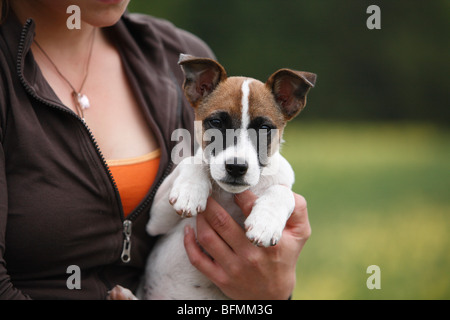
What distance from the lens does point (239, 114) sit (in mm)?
2441

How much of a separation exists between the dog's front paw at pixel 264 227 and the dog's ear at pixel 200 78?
2.48ft

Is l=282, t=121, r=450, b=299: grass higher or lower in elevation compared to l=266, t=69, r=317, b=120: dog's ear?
lower

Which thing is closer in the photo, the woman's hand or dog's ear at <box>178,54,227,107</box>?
the woman's hand

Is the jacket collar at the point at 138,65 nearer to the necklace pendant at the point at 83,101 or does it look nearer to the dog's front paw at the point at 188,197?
the necklace pendant at the point at 83,101

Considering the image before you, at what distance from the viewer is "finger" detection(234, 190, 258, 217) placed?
2.46 m

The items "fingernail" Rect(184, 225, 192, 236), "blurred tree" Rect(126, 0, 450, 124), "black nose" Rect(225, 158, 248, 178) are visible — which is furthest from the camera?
"blurred tree" Rect(126, 0, 450, 124)

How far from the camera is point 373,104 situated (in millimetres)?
14273

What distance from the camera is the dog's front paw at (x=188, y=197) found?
2334 millimetres

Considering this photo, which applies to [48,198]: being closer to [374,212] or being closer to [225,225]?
[225,225]

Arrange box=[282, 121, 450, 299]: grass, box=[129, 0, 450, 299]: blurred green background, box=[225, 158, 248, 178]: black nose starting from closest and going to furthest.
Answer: box=[225, 158, 248, 178]: black nose
box=[282, 121, 450, 299]: grass
box=[129, 0, 450, 299]: blurred green background

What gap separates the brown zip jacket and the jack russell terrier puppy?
0.73 feet

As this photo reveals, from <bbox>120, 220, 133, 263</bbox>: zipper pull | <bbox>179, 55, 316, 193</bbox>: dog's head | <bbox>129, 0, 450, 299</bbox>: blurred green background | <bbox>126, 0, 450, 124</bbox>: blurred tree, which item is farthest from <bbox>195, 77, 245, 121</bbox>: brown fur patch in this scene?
<bbox>126, 0, 450, 124</bbox>: blurred tree

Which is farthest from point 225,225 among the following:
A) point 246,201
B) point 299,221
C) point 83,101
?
point 83,101

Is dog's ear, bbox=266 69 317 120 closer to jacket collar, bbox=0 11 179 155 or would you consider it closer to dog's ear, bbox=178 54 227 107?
dog's ear, bbox=178 54 227 107
